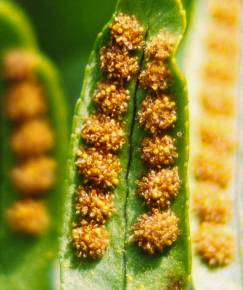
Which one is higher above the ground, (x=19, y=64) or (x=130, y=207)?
(x=19, y=64)

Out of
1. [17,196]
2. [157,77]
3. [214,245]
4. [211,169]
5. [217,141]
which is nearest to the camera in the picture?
[157,77]

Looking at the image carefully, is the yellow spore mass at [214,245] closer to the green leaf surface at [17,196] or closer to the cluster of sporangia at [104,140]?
the cluster of sporangia at [104,140]

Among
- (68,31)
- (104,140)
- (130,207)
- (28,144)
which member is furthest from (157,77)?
(68,31)

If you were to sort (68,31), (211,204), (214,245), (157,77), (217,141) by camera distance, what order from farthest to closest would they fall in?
(68,31), (217,141), (211,204), (214,245), (157,77)

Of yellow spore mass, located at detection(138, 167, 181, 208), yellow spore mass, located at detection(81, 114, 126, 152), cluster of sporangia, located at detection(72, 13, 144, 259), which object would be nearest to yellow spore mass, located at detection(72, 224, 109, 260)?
cluster of sporangia, located at detection(72, 13, 144, 259)

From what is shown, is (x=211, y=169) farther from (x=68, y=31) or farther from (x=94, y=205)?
(x=68, y=31)

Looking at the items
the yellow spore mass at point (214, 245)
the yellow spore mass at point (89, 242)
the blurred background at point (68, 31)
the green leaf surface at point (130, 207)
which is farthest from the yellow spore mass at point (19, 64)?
the yellow spore mass at point (214, 245)

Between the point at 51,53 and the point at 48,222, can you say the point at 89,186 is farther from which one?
the point at 51,53

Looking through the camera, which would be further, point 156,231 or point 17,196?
point 17,196
